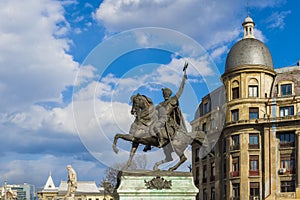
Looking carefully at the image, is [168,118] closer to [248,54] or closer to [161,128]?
[161,128]

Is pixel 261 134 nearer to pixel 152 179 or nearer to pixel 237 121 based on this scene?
pixel 237 121

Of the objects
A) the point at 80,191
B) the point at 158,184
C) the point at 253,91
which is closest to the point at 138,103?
the point at 158,184

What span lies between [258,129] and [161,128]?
58377 millimetres

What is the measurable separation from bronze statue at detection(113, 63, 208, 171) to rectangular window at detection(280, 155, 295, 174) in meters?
54.9

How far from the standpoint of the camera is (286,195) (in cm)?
7250

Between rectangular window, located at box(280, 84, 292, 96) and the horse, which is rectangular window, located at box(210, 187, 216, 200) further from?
the horse

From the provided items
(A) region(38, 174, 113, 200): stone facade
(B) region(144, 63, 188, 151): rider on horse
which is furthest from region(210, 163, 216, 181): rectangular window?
(A) region(38, 174, 113, 200): stone facade

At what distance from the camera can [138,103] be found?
850 inches

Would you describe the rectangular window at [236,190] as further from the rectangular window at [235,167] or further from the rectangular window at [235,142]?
the rectangular window at [235,142]

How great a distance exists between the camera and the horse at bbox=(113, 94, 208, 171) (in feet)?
70.7

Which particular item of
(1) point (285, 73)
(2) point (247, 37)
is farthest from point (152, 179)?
(2) point (247, 37)

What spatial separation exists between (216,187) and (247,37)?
2334 centimetres

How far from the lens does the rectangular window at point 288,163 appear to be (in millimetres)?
74188

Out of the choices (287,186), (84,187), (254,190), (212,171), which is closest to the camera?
(287,186)
